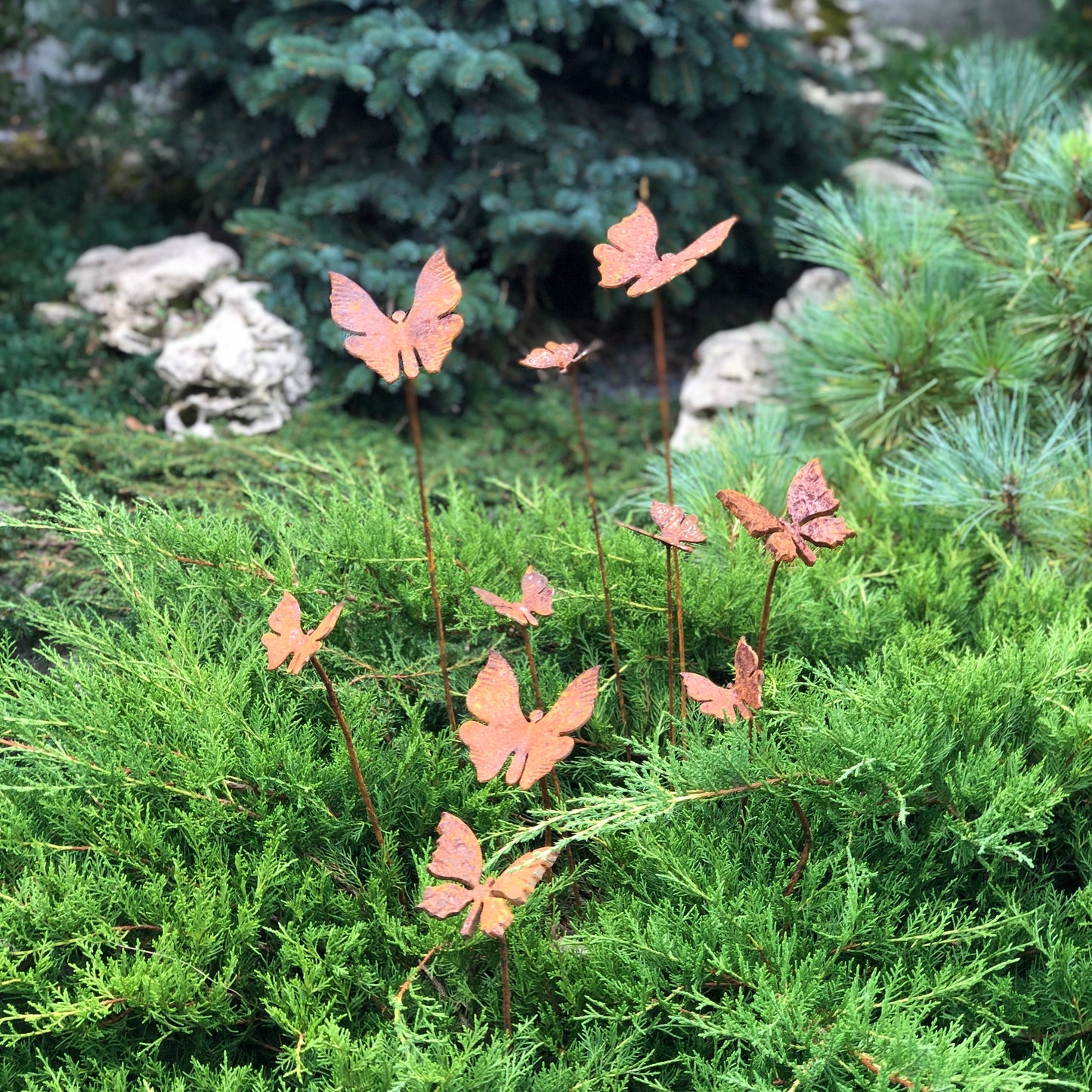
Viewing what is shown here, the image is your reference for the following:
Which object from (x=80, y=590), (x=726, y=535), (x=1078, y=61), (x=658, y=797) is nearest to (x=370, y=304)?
(x=658, y=797)

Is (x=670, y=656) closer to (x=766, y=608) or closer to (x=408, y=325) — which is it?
(x=766, y=608)

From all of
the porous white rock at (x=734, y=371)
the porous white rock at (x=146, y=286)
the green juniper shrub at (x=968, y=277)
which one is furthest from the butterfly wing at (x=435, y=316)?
the porous white rock at (x=146, y=286)

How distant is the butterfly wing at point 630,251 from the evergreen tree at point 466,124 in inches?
75.6

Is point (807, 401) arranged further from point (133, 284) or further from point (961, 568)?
point (133, 284)

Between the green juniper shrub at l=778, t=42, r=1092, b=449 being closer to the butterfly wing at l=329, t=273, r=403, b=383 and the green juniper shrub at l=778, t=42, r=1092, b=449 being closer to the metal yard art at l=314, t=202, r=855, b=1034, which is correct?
the metal yard art at l=314, t=202, r=855, b=1034

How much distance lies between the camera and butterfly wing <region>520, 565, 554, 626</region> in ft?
4.09

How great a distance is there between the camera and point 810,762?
1255 mm

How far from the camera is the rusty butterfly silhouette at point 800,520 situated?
1.17m

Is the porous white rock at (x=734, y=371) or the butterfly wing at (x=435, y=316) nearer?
the butterfly wing at (x=435, y=316)

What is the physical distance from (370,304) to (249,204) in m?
2.88

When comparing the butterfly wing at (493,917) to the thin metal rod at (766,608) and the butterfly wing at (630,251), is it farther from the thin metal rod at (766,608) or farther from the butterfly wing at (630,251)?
the butterfly wing at (630,251)

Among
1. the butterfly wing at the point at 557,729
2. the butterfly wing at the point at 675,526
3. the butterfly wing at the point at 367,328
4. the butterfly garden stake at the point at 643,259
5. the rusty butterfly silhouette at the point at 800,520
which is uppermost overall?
the butterfly garden stake at the point at 643,259

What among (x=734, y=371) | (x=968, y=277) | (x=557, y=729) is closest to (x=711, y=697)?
(x=557, y=729)

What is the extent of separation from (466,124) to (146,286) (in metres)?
1.16
